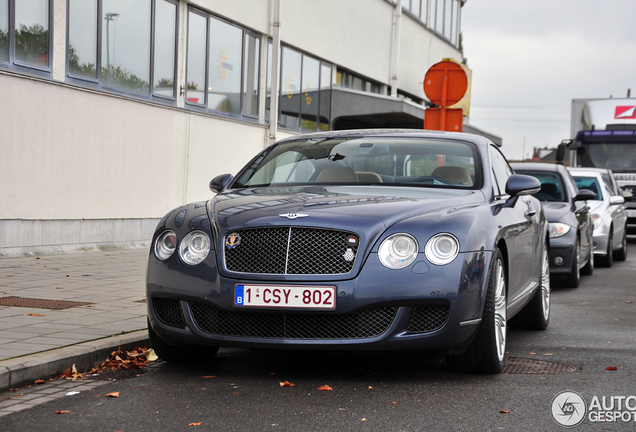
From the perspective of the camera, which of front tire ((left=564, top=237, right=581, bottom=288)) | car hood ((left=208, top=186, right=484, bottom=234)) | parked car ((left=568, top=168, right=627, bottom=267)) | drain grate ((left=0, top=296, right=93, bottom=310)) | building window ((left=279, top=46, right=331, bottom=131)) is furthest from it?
building window ((left=279, top=46, right=331, bottom=131))

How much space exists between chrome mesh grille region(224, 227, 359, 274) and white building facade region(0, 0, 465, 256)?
7.66 m

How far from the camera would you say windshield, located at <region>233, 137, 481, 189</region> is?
608 centimetres

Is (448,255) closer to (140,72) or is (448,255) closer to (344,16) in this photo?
(140,72)

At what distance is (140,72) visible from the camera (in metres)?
15.0

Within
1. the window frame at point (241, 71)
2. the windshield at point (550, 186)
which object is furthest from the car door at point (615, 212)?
the window frame at point (241, 71)

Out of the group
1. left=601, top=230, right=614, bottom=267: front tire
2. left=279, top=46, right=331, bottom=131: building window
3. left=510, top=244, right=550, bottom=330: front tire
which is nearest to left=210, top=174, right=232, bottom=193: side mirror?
left=510, top=244, right=550, bottom=330: front tire

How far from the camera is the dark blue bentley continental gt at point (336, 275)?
4719 mm

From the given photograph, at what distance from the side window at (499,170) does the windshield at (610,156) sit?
52.0ft

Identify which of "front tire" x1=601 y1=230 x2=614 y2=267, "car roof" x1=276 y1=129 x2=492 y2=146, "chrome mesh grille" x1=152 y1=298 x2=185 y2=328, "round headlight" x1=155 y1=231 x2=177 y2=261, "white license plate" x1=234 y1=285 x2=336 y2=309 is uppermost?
"car roof" x1=276 y1=129 x2=492 y2=146

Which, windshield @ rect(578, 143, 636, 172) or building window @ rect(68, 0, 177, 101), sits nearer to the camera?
building window @ rect(68, 0, 177, 101)

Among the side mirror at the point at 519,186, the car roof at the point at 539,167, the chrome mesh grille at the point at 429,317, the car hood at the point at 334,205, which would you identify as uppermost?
the car roof at the point at 539,167

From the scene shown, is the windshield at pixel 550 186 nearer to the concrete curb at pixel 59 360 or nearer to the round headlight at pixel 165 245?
the concrete curb at pixel 59 360

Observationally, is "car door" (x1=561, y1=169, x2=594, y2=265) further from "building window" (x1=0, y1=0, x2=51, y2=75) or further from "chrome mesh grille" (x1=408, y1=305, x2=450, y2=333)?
"building window" (x1=0, y1=0, x2=51, y2=75)

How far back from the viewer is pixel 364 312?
4746 millimetres
